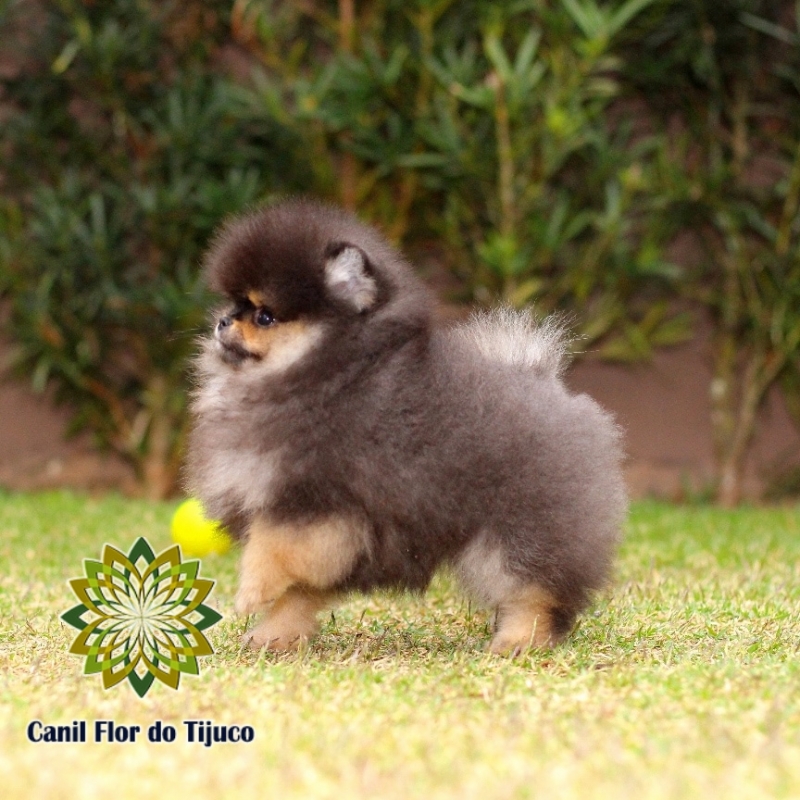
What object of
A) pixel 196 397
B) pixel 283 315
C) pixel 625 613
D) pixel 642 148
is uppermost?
pixel 642 148

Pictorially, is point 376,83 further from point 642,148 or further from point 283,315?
point 283,315

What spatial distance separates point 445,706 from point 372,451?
636mm

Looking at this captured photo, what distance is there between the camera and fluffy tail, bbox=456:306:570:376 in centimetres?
294

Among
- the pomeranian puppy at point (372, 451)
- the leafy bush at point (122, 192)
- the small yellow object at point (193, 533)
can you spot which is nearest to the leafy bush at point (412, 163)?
the leafy bush at point (122, 192)

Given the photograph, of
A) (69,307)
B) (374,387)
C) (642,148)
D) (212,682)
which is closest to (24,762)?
(212,682)

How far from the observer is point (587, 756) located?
6.18 feet

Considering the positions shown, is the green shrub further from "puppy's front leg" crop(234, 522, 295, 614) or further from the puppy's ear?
"puppy's front leg" crop(234, 522, 295, 614)

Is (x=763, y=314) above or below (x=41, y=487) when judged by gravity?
above

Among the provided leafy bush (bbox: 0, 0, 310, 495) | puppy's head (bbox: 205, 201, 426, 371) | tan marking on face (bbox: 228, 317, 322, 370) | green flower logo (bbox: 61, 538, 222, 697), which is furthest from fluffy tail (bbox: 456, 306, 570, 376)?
leafy bush (bbox: 0, 0, 310, 495)

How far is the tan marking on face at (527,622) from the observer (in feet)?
9.22

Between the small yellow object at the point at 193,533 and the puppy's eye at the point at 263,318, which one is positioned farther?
the small yellow object at the point at 193,533

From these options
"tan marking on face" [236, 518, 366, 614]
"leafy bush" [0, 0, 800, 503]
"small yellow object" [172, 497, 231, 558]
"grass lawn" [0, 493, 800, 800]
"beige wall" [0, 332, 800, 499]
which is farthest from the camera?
"beige wall" [0, 332, 800, 499]

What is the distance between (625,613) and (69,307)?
12.2ft

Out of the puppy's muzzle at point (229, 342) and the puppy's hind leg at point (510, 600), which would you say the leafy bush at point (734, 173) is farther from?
the puppy's muzzle at point (229, 342)
